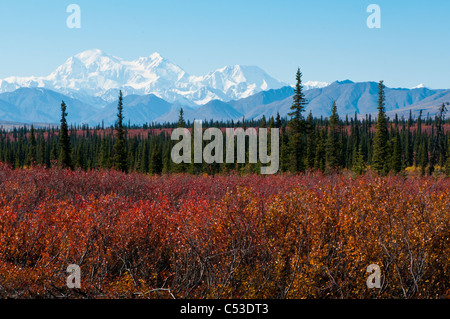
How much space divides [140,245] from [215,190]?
12.4 meters

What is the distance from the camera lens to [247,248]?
35.2 feet

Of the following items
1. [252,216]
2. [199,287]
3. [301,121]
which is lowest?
[199,287]

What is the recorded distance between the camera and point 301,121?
62.5 m

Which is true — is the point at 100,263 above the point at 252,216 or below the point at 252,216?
below

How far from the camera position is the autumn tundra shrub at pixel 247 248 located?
A: 1019 cm

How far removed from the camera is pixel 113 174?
102 feet

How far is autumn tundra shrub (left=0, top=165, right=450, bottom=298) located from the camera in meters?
10.2

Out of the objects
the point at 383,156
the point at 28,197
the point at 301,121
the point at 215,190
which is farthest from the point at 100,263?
the point at 383,156
